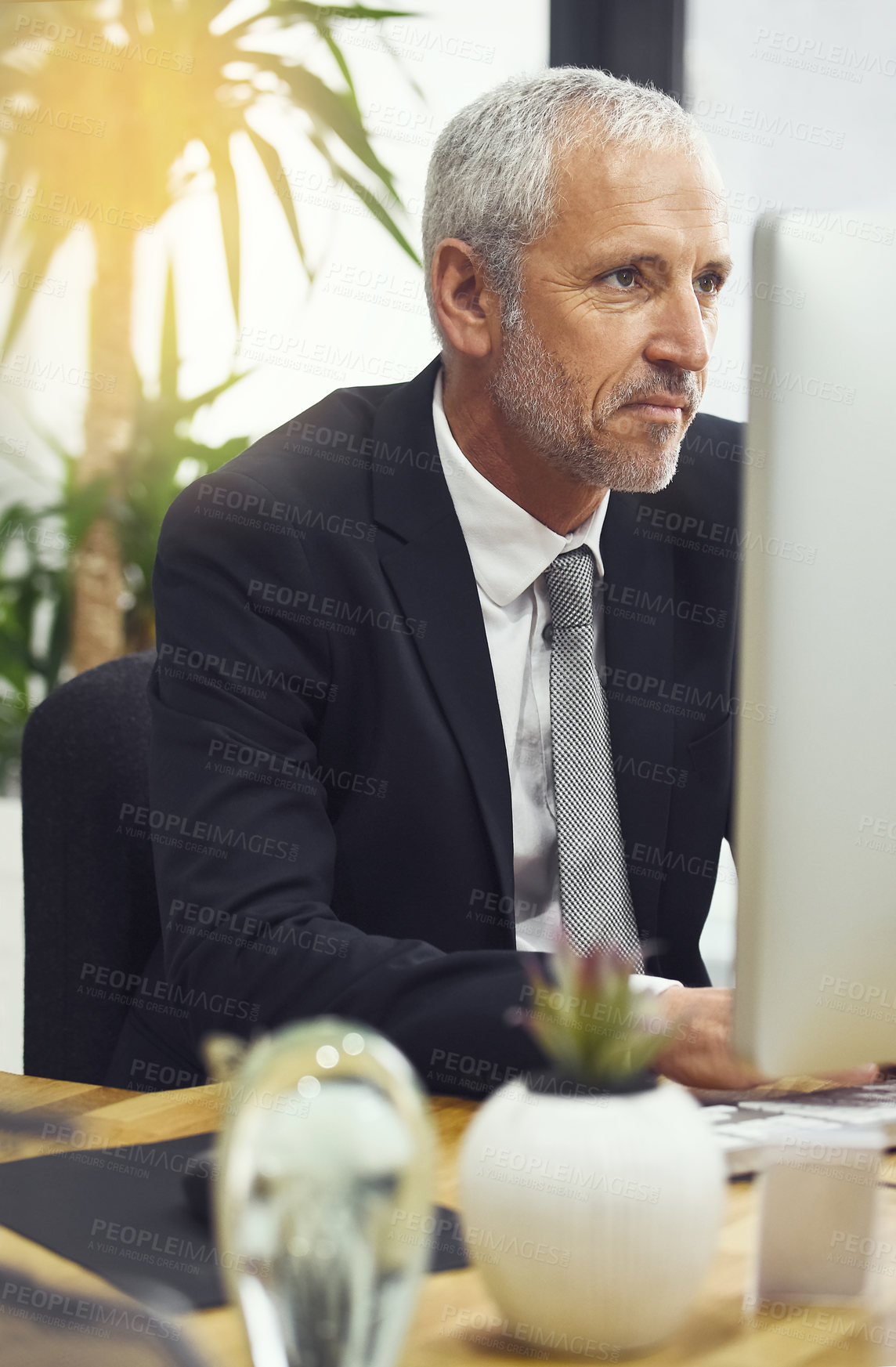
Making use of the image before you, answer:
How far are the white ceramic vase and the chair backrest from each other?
2.92 feet

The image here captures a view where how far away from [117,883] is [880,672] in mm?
993

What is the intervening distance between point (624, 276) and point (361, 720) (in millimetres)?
562

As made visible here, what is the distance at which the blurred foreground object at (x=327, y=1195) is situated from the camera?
0.46m

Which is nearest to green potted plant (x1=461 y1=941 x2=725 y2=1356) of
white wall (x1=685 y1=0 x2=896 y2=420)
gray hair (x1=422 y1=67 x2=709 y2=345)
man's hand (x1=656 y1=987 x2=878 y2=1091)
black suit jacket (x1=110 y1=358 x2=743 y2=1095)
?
man's hand (x1=656 y1=987 x2=878 y2=1091)

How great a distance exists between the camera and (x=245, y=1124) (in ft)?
1.56

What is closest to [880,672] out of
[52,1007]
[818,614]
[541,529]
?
[818,614]

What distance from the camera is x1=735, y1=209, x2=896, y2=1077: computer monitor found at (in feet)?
1.89

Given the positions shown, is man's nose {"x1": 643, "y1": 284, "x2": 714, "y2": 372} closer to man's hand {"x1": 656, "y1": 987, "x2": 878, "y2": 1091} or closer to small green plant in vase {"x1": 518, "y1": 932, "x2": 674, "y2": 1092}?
man's hand {"x1": 656, "y1": 987, "x2": 878, "y2": 1091}

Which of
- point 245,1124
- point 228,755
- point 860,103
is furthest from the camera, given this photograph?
point 860,103

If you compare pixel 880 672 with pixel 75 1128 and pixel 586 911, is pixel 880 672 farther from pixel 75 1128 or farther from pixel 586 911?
pixel 586 911

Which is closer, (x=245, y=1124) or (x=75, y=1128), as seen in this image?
(x=245, y=1124)

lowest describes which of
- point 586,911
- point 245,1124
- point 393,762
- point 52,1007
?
point 52,1007

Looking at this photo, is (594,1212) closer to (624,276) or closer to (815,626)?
(815,626)

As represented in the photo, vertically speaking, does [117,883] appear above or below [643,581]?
below
